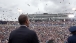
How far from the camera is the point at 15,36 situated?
286 cm

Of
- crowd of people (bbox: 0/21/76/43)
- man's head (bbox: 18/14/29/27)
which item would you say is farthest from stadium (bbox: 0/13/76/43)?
man's head (bbox: 18/14/29/27)

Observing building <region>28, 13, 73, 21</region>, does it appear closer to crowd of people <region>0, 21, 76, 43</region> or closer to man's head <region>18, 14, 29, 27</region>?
crowd of people <region>0, 21, 76, 43</region>

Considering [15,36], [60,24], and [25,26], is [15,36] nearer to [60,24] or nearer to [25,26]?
[25,26]

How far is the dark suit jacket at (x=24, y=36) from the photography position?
2777 mm

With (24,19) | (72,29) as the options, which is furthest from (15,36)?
(72,29)

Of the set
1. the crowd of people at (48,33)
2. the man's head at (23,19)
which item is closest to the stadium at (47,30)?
the crowd of people at (48,33)

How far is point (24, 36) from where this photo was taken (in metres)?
2.81

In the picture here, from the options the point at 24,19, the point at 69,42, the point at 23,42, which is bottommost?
the point at 69,42

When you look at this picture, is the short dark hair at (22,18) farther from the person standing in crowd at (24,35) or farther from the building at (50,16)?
the building at (50,16)

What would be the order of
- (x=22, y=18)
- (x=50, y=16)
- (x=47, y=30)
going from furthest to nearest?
(x=50, y=16) < (x=47, y=30) < (x=22, y=18)

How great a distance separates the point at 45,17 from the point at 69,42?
73037 mm

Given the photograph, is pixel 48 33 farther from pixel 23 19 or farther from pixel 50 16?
pixel 50 16

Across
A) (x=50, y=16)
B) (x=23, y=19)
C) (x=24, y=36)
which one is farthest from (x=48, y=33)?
(x=50, y=16)

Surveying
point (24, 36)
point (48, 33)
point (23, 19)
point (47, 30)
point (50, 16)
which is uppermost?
point (23, 19)
